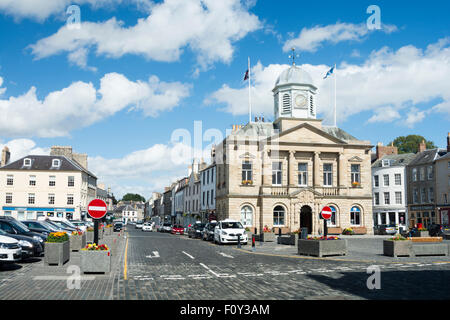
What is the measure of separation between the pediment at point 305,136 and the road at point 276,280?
29.0 m

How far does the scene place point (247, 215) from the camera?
148ft

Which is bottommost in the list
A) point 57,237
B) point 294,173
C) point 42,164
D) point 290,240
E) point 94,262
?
point 290,240

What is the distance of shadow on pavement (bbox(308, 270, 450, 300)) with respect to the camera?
10133 mm

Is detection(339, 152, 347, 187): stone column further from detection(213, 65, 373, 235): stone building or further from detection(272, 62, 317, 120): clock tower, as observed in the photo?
detection(272, 62, 317, 120): clock tower

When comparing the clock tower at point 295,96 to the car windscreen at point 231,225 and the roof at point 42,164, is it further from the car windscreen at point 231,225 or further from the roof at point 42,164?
the roof at point 42,164

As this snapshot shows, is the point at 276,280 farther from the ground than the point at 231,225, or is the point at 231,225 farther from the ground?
the point at 231,225

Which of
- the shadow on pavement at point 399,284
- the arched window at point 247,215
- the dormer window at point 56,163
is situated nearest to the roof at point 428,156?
the arched window at point 247,215

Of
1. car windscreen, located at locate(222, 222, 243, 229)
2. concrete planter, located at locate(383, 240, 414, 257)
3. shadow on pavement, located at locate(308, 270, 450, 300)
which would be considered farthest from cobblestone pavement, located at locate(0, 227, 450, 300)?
car windscreen, located at locate(222, 222, 243, 229)

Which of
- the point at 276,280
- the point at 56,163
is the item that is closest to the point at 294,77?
the point at 56,163

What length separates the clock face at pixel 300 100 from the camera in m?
49.2

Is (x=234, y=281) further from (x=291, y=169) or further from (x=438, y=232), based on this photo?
(x=438, y=232)

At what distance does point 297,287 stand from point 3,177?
6026 centimetres

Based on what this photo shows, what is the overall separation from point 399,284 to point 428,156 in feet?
177

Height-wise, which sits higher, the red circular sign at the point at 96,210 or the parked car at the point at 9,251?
the red circular sign at the point at 96,210
